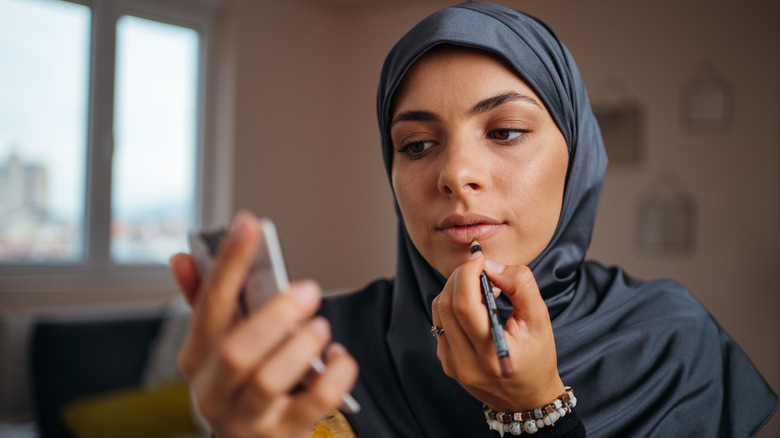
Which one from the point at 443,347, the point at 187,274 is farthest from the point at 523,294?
the point at 187,274

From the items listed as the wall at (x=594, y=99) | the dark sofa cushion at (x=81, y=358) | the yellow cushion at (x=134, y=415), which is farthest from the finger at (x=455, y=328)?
the wall at (x=594, y=99)

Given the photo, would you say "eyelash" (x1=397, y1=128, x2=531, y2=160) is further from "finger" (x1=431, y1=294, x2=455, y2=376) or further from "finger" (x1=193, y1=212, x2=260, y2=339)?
"finger" (x1=193, y1=212, x2=260, y2=339)

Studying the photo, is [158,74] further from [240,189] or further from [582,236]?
[582,236]

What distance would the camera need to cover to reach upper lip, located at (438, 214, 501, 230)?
75 cm

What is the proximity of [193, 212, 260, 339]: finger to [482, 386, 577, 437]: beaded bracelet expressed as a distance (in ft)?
1.24

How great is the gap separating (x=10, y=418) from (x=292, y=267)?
190 centimetres

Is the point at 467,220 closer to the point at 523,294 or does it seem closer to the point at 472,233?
the point at 472,233

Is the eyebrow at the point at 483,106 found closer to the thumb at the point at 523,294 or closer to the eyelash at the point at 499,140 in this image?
the eyelash at the point at 499,140

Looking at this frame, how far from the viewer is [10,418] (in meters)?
2.88

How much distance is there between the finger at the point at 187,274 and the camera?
0.50m

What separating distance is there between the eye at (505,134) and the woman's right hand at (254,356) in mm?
431

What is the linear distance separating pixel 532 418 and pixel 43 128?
359cm

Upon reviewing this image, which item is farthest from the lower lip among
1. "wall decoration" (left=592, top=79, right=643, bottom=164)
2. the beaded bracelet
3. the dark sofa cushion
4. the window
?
the window

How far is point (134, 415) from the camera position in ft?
7.97
